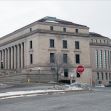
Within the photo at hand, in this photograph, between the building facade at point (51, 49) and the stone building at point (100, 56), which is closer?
the building facade at point (51, 49)

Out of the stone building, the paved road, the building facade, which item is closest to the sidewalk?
the paved road

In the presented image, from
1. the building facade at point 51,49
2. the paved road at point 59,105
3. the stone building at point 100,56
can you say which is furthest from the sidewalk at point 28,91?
the stone building at point 100,56

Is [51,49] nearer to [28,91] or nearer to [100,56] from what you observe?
[100,56]

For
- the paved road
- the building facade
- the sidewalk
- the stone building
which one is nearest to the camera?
the paved road

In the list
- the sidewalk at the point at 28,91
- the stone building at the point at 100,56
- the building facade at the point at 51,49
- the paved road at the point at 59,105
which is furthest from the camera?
the stone building at the point at 100,56

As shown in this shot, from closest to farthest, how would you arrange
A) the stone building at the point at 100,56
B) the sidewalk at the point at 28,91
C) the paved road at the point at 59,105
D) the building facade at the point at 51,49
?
the paved road at the point at 59,105 < the sidewalk at the point at 28,91 < the building facade at the point at 51,49 < the stone building at the point at 100,56

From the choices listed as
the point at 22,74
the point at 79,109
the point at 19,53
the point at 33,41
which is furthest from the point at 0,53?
the point at 79,109

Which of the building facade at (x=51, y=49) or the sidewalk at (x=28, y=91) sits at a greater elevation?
the building facade at (x=51, y=49)

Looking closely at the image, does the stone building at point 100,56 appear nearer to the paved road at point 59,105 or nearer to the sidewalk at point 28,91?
the sidewalk at point 28,91

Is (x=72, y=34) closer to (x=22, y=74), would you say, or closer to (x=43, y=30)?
(x=43, y=30)

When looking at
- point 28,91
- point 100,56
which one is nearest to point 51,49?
point 100,56

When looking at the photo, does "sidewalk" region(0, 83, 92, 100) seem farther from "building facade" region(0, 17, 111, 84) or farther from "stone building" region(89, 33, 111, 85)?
"stone building" region(89, 33, 111, 85)

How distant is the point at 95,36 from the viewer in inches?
5443

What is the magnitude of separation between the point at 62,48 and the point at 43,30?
29.7ft
